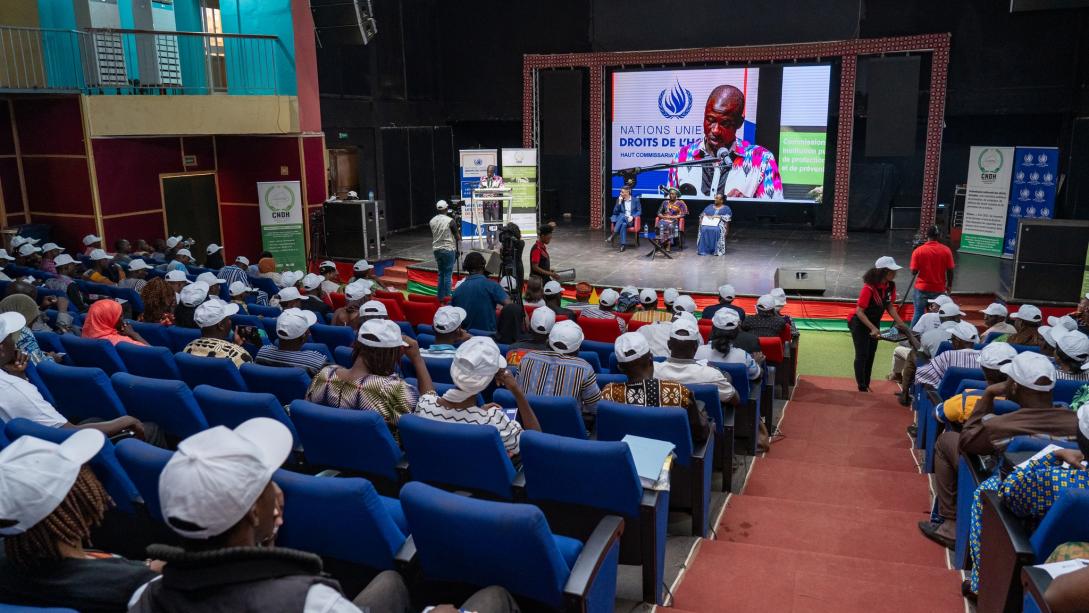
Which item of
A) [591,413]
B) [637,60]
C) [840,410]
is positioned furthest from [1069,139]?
[591,413]

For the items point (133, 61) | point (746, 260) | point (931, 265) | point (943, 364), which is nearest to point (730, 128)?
point (746, 260)

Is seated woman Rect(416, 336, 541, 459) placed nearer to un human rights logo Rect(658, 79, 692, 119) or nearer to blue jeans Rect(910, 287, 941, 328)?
blue jeans Rect(910, 287, 941, 328)

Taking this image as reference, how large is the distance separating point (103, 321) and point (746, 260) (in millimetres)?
10732

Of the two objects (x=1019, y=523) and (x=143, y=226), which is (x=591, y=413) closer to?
(x=1019, y=523)

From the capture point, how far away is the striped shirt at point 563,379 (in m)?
4.72

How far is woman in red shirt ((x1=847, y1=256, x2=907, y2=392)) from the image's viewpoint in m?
8.02

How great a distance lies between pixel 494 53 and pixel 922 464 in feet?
51.4

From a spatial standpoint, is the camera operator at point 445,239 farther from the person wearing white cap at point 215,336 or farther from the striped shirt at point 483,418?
the striped shirt at point 483,418

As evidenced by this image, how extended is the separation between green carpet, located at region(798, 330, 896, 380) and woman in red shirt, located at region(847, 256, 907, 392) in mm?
996

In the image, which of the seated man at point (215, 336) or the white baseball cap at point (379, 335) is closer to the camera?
the white baseball cap at point (379, 335)

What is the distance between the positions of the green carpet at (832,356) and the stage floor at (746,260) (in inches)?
33.7

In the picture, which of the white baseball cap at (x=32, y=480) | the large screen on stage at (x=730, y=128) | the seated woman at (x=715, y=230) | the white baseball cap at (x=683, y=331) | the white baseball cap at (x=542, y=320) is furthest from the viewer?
the large screen on stage at (x=730, y=128)

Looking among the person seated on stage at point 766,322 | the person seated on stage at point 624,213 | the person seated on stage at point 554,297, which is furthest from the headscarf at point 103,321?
the person seated on stage at point 624,213

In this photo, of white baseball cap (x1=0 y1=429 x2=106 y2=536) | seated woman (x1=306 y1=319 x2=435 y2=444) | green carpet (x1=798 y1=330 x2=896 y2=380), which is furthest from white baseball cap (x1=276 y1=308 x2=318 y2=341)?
green carpet (x1=798 y1=330 x2=896 y2=380)
